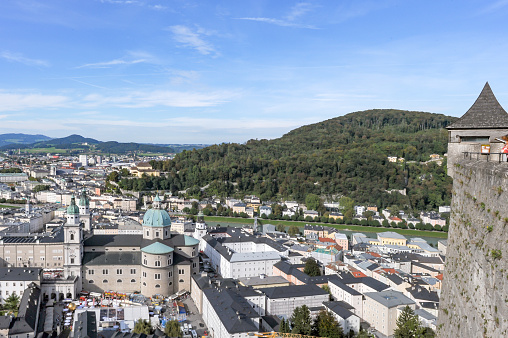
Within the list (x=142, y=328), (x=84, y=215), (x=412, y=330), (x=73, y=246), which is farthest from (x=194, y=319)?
(x=84, y=215)

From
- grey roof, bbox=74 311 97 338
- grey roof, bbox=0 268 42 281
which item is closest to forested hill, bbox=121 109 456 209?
grey roof, bbox=0 268 42 281

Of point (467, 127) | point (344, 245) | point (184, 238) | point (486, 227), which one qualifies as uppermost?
point (467, 127)

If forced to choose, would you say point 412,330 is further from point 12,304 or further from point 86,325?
point 12,304

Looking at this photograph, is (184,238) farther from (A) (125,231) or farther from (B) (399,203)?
(B) (399,203)

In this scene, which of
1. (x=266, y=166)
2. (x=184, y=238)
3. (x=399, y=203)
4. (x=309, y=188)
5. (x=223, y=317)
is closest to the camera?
(x=223, y=317)

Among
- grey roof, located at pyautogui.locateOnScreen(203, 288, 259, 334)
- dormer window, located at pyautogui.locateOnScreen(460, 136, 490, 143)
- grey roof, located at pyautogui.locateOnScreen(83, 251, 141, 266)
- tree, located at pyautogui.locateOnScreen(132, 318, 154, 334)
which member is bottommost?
tree, located at pyautogui.locateOnScreen(132, 318, 154, 334)

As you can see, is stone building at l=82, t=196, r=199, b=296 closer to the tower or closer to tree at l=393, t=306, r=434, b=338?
the tower

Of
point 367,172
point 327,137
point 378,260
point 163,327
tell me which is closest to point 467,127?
point 163,327

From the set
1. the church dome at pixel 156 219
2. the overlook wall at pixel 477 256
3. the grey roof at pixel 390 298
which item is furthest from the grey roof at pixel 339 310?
the overlook wall at pixel 477 256
